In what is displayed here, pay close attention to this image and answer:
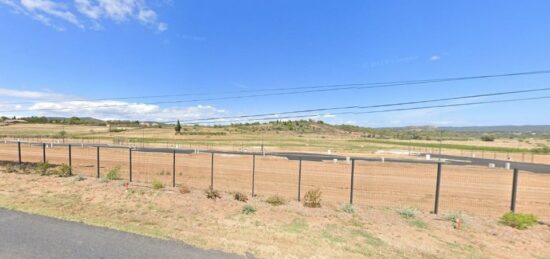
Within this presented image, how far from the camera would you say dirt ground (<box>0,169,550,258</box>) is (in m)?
5.93

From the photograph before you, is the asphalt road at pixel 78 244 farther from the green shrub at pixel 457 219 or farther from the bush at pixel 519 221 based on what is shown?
the bush at pixel 519 221

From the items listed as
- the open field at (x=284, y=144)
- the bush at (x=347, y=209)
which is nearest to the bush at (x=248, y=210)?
the bush at (x=347, y=209)

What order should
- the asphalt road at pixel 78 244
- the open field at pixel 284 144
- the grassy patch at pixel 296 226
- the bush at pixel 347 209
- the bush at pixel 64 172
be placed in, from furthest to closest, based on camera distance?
the open field at pixel 284 144 → the bush at pixel 64 172 → the bush at pixel 347 209 → the grassy patch at pixel 296 226 → the asphalt road at pixel 78 244

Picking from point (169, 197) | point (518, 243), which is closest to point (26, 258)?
point (169, 197)

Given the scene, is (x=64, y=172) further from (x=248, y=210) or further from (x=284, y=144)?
(x=284, y=144)

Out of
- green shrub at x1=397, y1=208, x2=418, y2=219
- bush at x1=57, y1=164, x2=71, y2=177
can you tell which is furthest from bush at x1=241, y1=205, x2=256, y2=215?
bush at x1=57, y1=164, x2=71, y2=177

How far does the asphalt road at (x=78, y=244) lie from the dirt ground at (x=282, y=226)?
0.39m

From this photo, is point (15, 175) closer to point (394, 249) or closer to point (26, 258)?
point (26, 258)

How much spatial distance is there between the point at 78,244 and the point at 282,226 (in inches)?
169

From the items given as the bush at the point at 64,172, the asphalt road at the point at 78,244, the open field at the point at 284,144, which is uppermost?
the asphalt road at the point at 78,244

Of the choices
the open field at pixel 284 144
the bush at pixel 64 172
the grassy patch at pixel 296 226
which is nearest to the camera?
the grassy patch at pixel 296 226

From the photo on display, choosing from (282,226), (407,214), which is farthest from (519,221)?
(282,226)

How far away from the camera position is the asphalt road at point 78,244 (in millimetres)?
5133

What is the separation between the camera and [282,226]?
737cm
